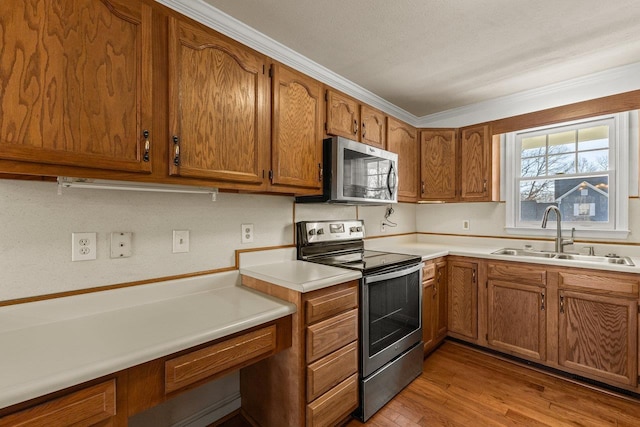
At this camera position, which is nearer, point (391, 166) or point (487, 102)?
point (391, 166)

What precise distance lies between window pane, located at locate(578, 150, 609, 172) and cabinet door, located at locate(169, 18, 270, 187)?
2.79 meters

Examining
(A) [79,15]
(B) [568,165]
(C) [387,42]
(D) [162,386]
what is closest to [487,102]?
(B) [568,165]

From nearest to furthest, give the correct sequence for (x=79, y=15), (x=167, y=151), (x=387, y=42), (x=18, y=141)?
(x=18, y=141) < (x=79, y=15) < (x=167, y=151) < (x=387, y=42)

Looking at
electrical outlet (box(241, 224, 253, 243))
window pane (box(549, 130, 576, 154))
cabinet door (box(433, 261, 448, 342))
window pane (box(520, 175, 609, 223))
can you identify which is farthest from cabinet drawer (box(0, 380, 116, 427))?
window pane (box(549, 130, 576, 154))

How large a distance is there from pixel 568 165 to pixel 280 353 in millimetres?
2973

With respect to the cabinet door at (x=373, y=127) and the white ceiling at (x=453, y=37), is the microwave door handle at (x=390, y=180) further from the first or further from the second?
the white ceiling at (x=453, y=37)

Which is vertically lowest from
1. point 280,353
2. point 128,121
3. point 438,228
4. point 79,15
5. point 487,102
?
point 280,353

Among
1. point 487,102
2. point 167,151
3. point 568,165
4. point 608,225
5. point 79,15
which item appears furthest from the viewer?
point 487,102

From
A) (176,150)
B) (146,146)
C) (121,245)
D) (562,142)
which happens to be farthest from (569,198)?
(121,245)

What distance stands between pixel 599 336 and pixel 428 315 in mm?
1114

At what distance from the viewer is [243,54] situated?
150 cm

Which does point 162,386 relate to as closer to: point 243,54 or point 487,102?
point 243,54

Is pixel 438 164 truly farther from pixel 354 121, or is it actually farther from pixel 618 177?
pixel 618 177

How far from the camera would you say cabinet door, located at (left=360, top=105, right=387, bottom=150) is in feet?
7.48
